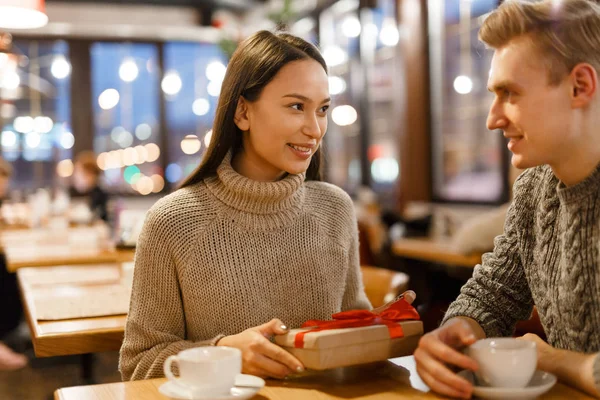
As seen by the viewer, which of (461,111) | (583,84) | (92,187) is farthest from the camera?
(92,187)

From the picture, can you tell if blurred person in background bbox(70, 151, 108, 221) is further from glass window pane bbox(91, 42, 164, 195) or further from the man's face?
the man's face

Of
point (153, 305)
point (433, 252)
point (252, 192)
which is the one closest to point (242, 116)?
point (252, 192)

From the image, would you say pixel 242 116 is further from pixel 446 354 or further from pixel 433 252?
pixel 433 252

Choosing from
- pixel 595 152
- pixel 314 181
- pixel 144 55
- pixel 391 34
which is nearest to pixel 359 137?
pixel 391 34

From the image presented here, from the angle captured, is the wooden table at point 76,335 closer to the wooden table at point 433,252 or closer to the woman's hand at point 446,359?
the woman's hand at point 446,359

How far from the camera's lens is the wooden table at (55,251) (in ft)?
10.6

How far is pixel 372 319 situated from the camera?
1.26 m

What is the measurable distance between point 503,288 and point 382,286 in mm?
968

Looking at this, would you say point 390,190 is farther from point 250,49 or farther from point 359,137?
point 250,49

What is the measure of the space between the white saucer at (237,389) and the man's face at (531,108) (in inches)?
23.4

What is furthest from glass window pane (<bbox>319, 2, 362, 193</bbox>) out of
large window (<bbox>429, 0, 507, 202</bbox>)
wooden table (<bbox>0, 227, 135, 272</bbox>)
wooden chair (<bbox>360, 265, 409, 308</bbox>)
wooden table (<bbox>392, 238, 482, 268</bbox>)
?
wooden chair (<bbox>360, 265, 409, 308</bbox>)

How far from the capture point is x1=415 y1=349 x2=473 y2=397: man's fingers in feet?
3.51

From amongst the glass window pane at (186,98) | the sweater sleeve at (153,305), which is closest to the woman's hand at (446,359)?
the sweater sleeve at (153,305)

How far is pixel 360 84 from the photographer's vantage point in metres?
8.05
